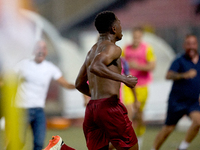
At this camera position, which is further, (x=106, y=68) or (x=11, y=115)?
(x=11, y=115)

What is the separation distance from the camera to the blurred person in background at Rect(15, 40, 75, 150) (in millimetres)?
4477

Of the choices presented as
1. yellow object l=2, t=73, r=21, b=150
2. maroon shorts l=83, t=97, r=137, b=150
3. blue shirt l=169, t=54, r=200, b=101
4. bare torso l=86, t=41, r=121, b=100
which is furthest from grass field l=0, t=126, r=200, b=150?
bare torso l=86, t=41, r=121, b=100

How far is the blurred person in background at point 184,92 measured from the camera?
195 inches

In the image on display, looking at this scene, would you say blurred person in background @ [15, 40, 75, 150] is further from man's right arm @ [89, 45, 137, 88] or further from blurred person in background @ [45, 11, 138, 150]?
man's right arm @ [89, 45, 137, 88]

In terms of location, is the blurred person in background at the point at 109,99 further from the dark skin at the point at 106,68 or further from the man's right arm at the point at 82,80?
the man's right arm at the point at 82,80

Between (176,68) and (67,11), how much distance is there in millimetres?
6914

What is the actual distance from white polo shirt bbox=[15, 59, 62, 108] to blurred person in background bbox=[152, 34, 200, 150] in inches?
69.0

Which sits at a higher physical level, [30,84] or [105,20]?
[105,20]

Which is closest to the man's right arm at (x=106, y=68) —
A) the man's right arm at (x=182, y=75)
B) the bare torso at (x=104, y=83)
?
the bare torso at (x=104, y=83)

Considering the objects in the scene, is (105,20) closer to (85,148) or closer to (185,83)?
(185,83)

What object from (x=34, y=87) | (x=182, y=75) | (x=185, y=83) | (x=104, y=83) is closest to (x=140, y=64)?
(x=185, y=83)

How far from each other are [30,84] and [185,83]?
2.16 m

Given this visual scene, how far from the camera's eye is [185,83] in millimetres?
5062

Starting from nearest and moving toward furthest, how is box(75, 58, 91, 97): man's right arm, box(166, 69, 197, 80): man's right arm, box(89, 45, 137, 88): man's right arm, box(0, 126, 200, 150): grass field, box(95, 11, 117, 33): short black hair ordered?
box(89, 45, 137, 88): man's right arm
box(95, 11, 117, 33): short black hair
box(75, 58, 91, 97): man's right arm
box(166, 69, 197, 80): man's right arm
box(0, 126, 200, 150): grass field
